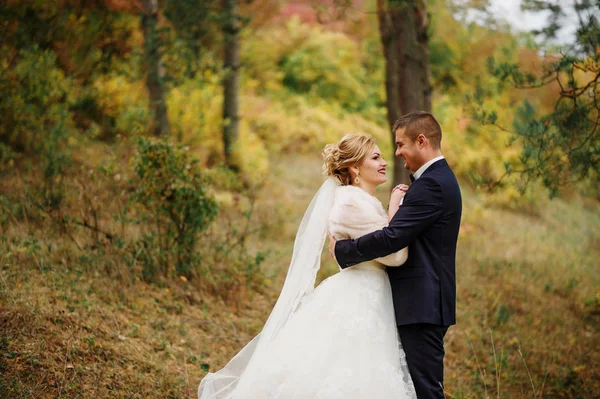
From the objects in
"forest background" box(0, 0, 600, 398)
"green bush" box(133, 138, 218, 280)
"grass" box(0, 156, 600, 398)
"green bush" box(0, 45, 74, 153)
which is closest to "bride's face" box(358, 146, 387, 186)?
"grass" box(0, 156, 600, 398)

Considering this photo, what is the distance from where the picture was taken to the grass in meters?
4.30

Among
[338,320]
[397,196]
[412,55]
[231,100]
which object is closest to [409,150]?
[397,196]

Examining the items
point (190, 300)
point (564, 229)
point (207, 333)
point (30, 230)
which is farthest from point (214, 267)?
point (564, 229)

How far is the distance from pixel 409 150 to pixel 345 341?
1265mm

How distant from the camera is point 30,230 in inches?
236

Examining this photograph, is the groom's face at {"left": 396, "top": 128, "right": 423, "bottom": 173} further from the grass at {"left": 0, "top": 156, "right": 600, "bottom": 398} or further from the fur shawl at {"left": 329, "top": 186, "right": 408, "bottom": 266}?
the grass at {"left": 0, "top": 156, "right": 600, "bottom": 398}

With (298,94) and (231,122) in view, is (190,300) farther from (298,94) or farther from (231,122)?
(298,94)

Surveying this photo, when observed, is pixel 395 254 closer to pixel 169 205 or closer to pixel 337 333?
pixel 337 333

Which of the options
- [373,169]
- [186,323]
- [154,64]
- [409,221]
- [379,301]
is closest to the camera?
[409,221]

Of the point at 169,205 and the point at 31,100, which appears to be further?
the point at 31,100

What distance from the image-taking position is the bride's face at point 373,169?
385cm

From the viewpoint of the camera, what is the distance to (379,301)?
11.8 ft

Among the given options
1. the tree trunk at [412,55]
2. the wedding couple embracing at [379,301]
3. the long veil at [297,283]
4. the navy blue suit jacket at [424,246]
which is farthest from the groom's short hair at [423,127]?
the tree trunk at [412,55]

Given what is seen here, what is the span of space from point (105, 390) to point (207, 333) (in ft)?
5.14
